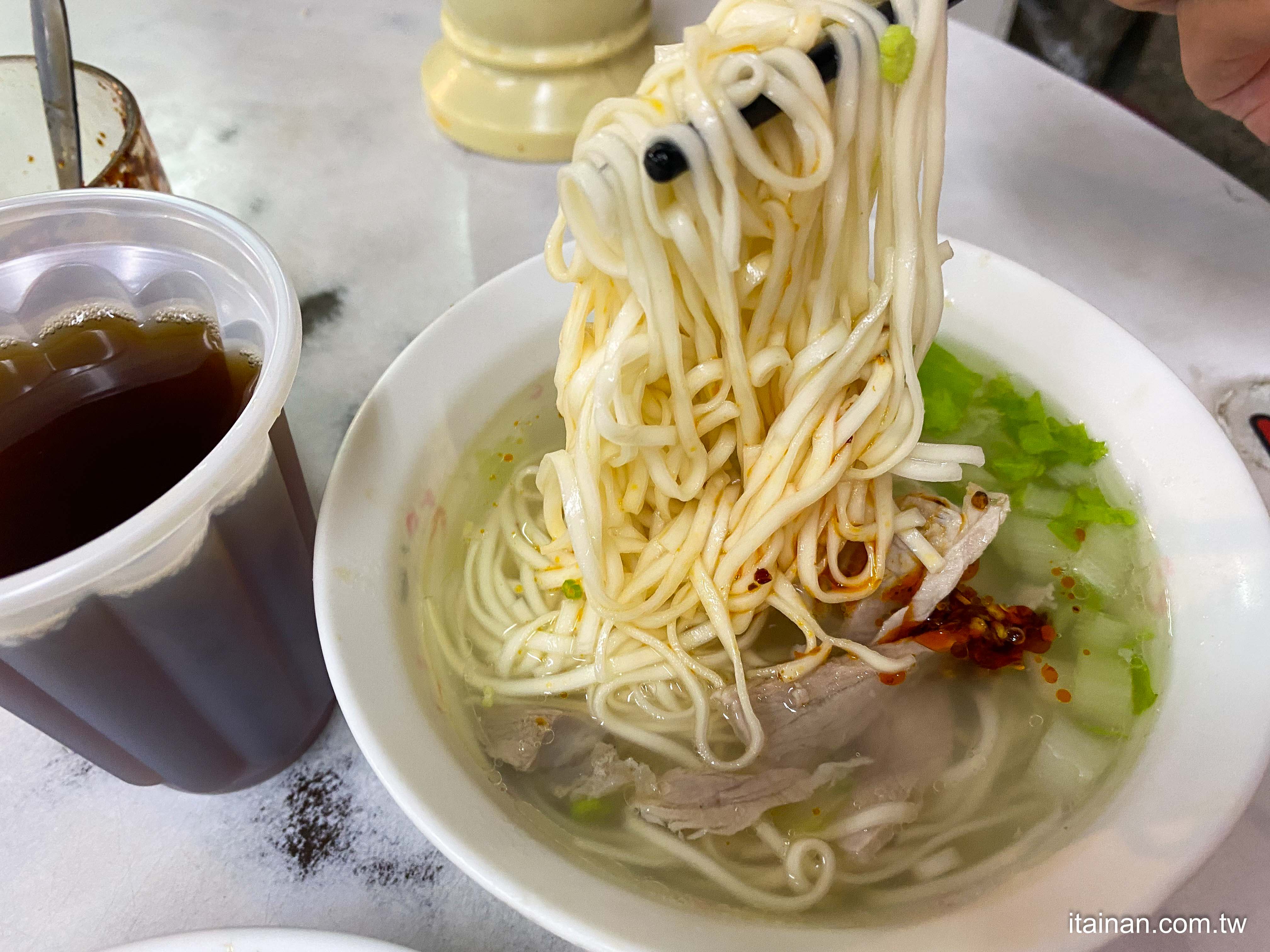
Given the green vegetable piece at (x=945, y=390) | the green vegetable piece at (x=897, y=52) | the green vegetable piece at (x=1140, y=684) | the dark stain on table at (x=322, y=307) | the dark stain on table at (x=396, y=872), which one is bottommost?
the dark stain on table at (x=396, y=872)

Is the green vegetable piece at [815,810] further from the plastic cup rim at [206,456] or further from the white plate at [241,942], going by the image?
the plastic cup rim at [206,456]

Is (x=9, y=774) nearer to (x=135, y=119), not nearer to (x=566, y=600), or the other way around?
(x=566, y=600)

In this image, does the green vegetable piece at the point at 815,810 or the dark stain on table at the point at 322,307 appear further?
the dark stain on table at the point at 322,307

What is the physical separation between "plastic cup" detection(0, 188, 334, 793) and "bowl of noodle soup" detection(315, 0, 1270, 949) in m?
0.11

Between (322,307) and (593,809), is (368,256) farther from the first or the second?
(593,809)

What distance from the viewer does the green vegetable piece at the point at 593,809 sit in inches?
42.9

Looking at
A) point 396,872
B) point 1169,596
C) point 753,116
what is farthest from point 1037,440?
point 396,872

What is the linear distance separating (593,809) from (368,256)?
1301mm

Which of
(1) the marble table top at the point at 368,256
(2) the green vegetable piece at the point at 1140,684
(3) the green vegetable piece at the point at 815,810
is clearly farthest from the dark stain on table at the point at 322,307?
(2) the green vegetable piece at the point at 1140,684

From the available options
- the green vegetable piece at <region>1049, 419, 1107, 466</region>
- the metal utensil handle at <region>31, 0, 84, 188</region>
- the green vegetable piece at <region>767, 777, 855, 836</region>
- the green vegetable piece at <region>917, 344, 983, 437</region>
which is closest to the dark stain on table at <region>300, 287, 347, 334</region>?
the metal utensil handle at <region>31, 0, 84, 188</region>

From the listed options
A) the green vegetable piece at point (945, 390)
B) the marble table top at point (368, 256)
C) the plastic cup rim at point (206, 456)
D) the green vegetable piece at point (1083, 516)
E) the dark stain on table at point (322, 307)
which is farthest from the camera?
the dark stain on table at point (322, 307)

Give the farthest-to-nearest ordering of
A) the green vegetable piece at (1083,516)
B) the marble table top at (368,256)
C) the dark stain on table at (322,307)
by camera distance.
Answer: the dark stain on table at (322,307) < the green vegetable piece at (1083,516) < the marble table top at (368,256)

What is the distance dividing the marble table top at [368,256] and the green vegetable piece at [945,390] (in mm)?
462

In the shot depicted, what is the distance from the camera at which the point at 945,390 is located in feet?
4.68
